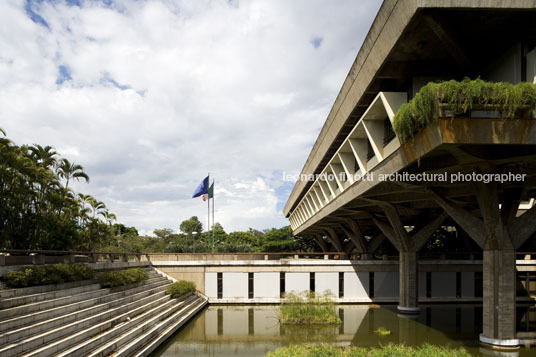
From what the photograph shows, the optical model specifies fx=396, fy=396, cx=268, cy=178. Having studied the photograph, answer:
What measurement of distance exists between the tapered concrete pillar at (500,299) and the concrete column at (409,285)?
27.1ft

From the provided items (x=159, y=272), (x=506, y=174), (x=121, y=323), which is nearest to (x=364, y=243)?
(x=159, y=272)

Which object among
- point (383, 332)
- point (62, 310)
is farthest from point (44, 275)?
point (383, 332)

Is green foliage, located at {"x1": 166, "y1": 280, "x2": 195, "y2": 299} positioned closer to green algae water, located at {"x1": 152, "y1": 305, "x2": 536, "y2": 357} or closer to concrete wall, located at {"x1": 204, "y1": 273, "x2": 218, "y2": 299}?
green algae water, located at {"x1": 152, "y1": 305, "x2": 536, "y2": 357}

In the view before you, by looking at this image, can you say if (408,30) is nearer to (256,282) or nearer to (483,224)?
(483,224)

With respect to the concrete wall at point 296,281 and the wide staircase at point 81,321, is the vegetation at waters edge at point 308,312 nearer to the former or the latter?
the wide staircase at point 81,321

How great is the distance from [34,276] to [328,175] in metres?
17.8

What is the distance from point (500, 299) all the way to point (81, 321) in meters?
15.7

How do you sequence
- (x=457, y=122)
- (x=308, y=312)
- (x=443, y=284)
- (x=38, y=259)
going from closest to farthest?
1. (x=457, y=122)
2. (x=38, y=259)
3. (x=308, y=312)
4. (x=443, y=284)

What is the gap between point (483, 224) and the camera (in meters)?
16.6

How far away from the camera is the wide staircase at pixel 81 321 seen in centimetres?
1101

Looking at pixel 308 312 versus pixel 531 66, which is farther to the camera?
pixel 308 312

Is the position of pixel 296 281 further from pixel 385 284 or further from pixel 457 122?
pixel 457 122

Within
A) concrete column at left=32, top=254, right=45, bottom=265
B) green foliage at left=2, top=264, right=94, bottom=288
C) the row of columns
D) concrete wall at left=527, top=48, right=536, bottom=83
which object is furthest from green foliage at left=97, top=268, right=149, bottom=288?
concrete wall at left=527, top=48, right=536, bottom=83

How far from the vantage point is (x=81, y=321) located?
13.4 metres
